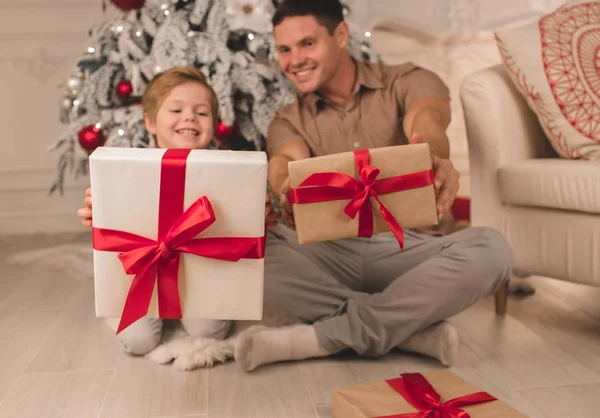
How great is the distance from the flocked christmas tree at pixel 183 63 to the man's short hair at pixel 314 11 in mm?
347

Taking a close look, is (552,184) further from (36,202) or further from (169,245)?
(36,202)

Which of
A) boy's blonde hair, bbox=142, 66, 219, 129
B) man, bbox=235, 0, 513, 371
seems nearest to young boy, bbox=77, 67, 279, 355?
boy's blonde hair, bbox=142, 66, 219, 129

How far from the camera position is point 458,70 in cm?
292

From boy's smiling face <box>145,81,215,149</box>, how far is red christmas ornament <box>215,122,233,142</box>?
1.78ft

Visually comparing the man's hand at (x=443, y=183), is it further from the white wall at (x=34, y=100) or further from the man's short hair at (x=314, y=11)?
the white wall at (x=34, y=100)

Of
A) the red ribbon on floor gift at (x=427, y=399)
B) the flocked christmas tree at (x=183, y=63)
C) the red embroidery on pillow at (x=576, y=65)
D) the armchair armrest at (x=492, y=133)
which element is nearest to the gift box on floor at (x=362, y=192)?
the red ribbon on floor gift at (x=427, y=399)

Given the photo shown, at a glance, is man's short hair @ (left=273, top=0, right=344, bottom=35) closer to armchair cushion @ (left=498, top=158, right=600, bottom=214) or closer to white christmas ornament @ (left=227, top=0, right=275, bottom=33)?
white christmas ornament @ (left=227, top=0, right=275, bottom=33)

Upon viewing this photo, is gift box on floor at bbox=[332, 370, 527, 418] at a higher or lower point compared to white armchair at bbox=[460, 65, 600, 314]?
lower

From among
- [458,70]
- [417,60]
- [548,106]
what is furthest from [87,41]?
[548,106]

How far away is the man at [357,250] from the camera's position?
130cm

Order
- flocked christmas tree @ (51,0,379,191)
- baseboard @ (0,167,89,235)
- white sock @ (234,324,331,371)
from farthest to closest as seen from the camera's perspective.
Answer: baseboard @ (0,167,89,235) → flocked christmas tree @ (51,0,379,191) → white sock @ (234,324,331,371)

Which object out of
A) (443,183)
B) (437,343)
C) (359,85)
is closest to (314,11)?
(359,85)

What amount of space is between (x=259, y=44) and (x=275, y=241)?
0.75m

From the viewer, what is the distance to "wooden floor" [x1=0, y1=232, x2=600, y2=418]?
113cm
